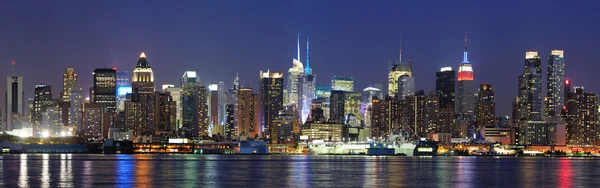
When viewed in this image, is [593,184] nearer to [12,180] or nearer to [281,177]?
[281,177]

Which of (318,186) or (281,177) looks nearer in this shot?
(318,186)

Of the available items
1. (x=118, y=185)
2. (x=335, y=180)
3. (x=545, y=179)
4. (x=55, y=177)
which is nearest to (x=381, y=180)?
(x=335, y=180)

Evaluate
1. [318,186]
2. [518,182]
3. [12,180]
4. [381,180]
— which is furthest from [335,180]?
[12,180]

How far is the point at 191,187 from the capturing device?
74062 millimetres

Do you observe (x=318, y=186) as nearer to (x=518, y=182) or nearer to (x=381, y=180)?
(x=381, y=180)

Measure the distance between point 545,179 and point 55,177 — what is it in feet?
156

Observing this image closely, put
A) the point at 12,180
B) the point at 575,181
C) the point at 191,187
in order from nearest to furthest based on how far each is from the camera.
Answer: the point at 191,187 < the point at 12,180 < the point at 575,181

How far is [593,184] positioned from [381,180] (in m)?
18.7

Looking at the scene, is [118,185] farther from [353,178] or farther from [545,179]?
[545,179]

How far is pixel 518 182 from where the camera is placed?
3479 inches

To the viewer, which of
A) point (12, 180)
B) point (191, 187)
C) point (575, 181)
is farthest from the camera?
point (575, 181)

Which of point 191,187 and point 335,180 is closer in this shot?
point 191,187

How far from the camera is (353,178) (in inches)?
3622

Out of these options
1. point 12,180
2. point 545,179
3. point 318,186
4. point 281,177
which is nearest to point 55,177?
point 12,180
